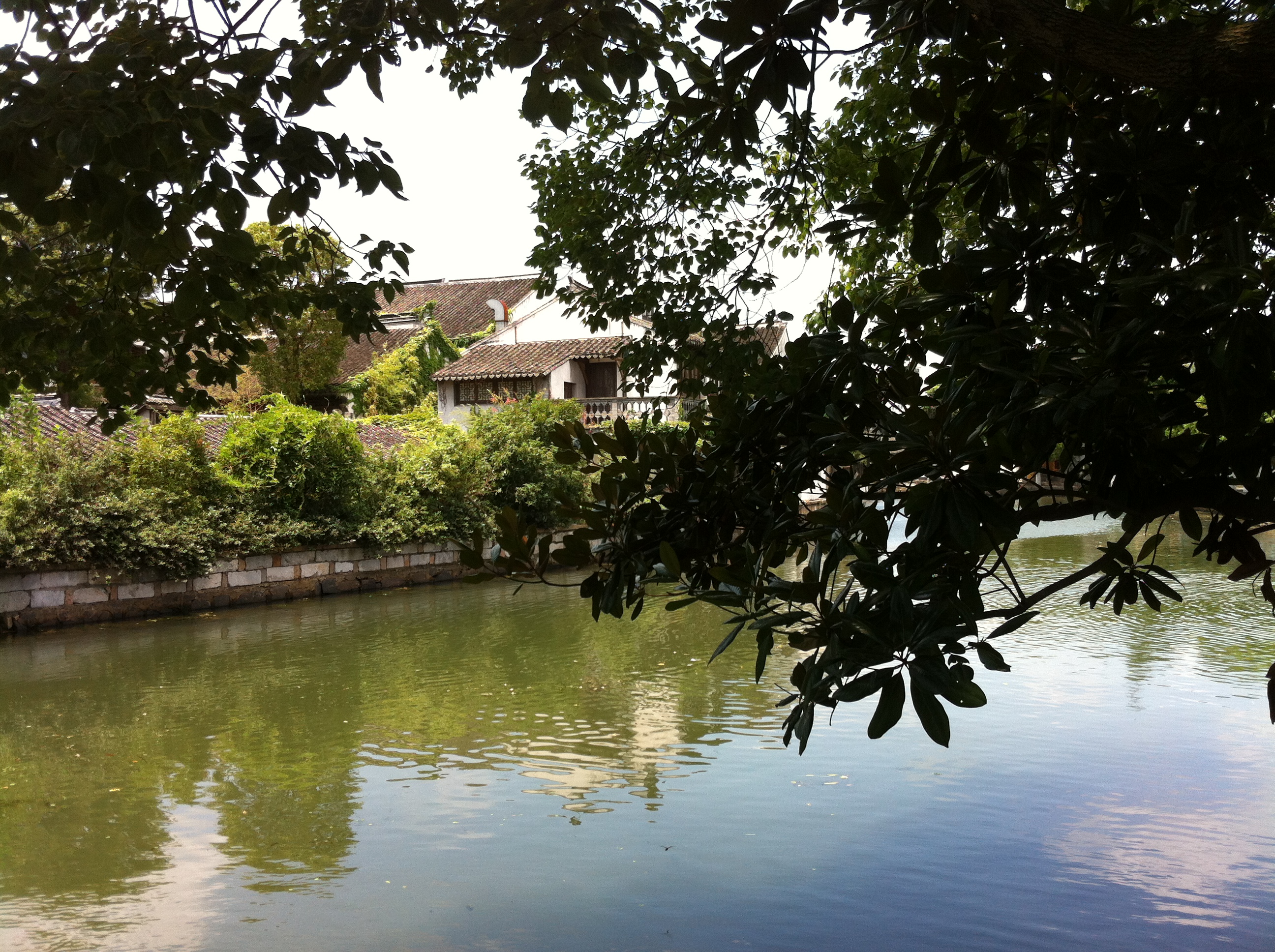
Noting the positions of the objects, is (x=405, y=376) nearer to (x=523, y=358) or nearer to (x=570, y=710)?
(x=523, y=358)

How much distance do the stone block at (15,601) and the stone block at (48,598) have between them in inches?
2.3

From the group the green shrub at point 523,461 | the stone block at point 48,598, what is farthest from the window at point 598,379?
the stone block at point 48,598

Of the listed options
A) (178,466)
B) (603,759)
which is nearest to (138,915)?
(603,759)

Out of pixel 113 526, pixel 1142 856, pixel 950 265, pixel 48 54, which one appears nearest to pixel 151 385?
pixel 48 54

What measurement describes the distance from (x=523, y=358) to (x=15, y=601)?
65.5ft

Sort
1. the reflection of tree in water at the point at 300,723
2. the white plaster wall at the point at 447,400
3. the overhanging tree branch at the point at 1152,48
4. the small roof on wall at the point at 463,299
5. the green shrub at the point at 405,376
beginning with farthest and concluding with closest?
the small roof on wall at the point at 463,299 → the white plaster wall at the point at 447,400 → the green shrub at the point at 405,376 → the reflection of tree in water at the point at 300,723 → the overhanging tree branch at the point at 1152,48

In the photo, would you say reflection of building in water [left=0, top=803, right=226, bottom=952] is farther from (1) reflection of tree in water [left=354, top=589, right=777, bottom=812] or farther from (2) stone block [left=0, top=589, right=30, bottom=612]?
(2) stone block [left=0, top=589, right=30, bottom=612]

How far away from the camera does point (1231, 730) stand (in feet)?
26.2

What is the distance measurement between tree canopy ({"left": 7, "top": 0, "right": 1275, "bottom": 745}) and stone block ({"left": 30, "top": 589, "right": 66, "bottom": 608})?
11111mm

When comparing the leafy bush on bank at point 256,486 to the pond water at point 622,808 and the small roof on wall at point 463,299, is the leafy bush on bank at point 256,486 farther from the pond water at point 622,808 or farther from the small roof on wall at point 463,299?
the small roof on wall at point 463,299

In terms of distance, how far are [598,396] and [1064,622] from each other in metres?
21.3

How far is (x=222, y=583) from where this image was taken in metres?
15.6

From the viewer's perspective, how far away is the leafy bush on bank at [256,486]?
13766 mm

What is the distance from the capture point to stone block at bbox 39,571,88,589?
1358cm
